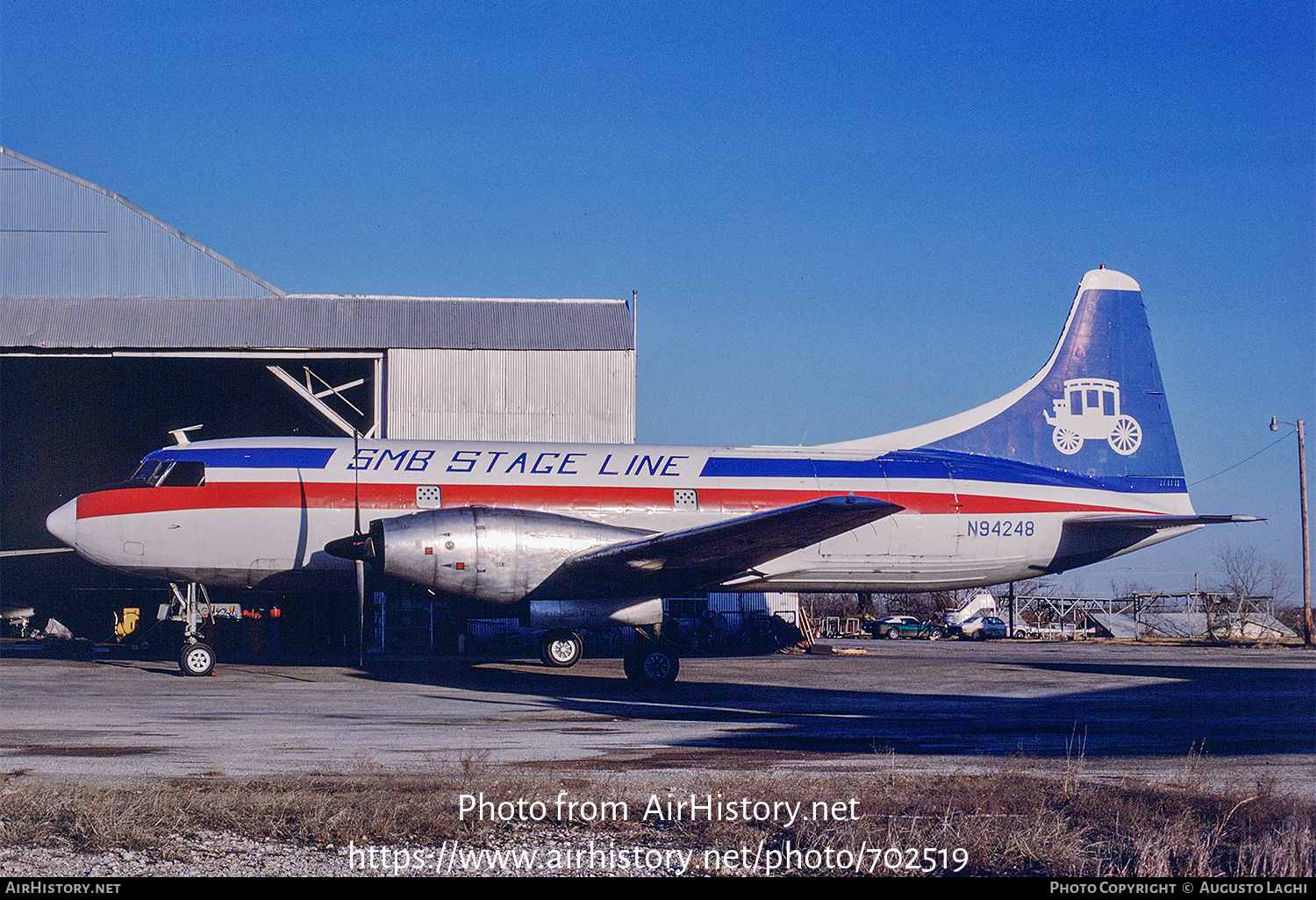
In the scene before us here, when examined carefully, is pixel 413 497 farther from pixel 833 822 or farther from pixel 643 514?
pixel 833 822

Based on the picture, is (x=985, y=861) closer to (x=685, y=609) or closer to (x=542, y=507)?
(x=542, y=507)

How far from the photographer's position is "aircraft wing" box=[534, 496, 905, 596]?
15.7 meters

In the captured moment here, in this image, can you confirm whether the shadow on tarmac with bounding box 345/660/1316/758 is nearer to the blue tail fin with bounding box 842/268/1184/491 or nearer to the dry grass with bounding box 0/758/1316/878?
the dry grass with bounding box 0/758/1316/878

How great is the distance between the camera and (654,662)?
17312 millimetres

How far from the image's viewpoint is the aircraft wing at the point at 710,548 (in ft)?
51.5

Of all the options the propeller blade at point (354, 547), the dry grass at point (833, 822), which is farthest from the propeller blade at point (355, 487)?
the dry grass at point (833, 822)

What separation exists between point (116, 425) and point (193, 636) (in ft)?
71.0

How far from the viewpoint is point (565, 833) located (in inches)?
273

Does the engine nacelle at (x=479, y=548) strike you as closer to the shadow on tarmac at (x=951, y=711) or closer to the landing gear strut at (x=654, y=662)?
the shadow on tarmac at (x=951, y=711)

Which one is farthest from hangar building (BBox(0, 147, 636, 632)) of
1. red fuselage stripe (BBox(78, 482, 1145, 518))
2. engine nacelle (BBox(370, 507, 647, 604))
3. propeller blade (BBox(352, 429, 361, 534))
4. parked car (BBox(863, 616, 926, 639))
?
parked car (BBox(863, 616, 926, 639))

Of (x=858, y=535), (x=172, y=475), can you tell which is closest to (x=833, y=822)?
(x=858, y=535)

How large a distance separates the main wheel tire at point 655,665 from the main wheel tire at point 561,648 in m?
3.00

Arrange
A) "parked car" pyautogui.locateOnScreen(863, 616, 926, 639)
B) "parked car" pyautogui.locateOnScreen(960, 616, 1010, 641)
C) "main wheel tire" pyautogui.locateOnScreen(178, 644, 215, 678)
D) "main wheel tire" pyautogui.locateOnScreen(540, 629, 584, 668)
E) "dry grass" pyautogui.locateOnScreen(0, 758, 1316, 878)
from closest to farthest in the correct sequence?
"dry grass" pyautogui.locateOnScreen(0, 758, 1316, 878)
"main wheel tire" pyautogui.locateOnScreen(178, 644, 215, 678)
"main wheel tire" pyautogui.locateOnScreen(540, 629, 584, 668)
"parked car" pyautogui.locateOnScreen(960, 616, 1010, 641)
"parked car" pyautogui.locateOnScreen(863, 616, 926, 639)

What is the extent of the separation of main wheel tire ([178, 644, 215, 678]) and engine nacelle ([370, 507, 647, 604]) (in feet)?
15.7
